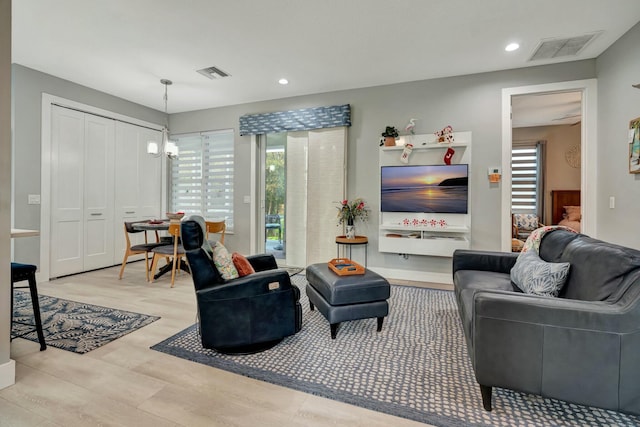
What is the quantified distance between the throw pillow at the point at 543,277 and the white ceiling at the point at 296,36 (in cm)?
217

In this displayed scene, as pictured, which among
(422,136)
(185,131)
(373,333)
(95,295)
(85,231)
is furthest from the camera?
(185,131)

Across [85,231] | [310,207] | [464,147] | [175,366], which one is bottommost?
[175,366]

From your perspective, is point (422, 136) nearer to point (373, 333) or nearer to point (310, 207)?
point (310, 207)

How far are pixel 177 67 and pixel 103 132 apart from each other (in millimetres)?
1904

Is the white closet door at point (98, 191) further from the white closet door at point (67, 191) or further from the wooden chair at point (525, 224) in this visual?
the wooden chair at point (525, 224)

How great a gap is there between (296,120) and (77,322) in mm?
3640

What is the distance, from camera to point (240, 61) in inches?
145

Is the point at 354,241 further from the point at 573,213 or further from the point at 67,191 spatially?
the point at 573,213

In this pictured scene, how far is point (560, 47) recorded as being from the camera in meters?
3.25

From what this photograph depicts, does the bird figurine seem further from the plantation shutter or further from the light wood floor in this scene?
the plantation shutter

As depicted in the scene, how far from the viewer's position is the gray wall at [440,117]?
3844 millimetres

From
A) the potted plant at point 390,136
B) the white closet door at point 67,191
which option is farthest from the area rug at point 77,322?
the potted plant at point 390,136

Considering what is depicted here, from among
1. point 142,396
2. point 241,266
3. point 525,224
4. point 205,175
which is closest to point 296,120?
point 205,175

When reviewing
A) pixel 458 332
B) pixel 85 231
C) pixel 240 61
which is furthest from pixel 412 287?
pixel 85 231
